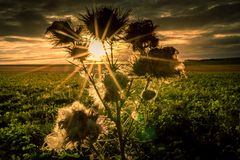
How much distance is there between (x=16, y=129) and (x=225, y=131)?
21.7 ft

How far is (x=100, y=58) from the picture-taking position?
4.77m

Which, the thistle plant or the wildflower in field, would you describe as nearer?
the wildflower in field

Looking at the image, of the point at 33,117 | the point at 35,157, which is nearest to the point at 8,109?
the point at 33,117

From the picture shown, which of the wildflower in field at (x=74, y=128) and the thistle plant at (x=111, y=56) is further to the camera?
the thistle plant at (x=111, y=56)

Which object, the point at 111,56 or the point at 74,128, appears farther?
the point at 111,56

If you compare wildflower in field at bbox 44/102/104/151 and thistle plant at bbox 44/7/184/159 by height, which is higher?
thistle plant at bbox 44/7/184/159

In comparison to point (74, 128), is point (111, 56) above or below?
above

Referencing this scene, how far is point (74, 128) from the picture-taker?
3.80 m

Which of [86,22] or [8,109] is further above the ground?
[86,22]

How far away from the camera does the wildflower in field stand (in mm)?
3812

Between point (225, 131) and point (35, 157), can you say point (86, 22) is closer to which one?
point (35, 157)

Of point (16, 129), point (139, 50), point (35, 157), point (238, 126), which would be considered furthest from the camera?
point (16, 129)

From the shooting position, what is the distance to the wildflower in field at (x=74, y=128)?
381 cm

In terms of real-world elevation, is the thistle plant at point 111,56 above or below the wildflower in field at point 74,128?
above
